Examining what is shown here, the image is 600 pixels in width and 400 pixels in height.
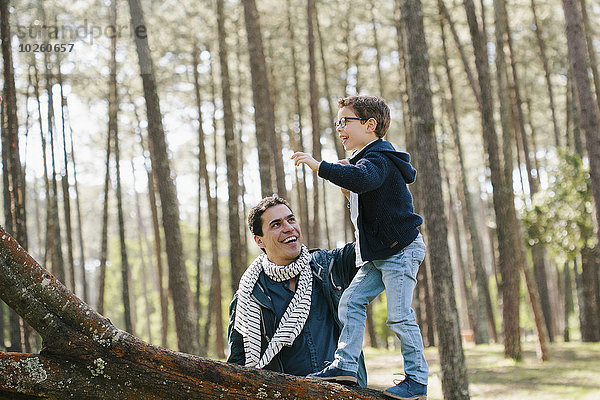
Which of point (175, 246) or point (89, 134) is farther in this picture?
point (89, 134)

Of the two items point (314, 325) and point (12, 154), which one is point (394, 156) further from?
point (12, 154)

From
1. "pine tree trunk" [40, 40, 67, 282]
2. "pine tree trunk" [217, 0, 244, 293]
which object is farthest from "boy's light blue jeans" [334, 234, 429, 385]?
"pine tree trunk" [40, 40, 67, 282]

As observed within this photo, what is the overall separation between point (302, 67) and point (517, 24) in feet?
22.4

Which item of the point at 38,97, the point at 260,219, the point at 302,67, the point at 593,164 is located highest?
the point at 302,67

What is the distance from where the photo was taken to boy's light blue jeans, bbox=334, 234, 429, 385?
9.66ft

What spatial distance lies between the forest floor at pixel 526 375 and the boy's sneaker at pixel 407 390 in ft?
22.0

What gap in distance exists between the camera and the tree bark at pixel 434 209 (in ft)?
26.1

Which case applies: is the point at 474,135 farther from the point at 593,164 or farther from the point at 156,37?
the point at 593,164

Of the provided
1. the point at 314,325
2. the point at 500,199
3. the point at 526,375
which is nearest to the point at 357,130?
the point at 314,325

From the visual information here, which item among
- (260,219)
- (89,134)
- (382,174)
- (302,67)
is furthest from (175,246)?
(89,134)

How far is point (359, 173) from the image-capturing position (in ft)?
9.40

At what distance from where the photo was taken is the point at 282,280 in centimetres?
328

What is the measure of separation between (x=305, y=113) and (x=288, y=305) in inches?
817

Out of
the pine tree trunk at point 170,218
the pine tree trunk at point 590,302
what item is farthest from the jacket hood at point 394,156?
the pine tree trunk at point 590,302
